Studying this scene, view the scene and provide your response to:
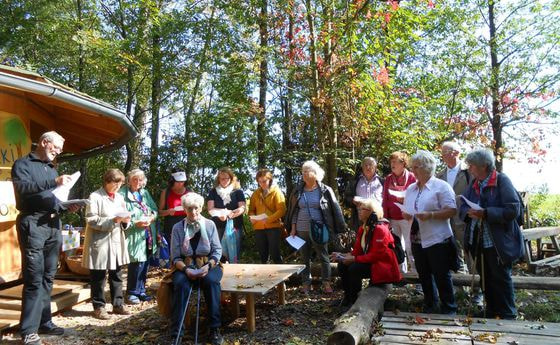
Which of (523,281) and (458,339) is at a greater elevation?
(523,281)

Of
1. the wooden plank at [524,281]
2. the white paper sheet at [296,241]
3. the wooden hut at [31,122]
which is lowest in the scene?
the wooden plank at [524,281]

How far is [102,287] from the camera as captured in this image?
5539 mm

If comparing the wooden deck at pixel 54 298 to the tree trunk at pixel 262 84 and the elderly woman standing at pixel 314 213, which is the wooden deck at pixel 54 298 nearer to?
the elderly woman standing at pixel 314 213

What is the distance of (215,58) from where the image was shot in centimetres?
931

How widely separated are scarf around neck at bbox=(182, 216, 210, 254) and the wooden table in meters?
0.54

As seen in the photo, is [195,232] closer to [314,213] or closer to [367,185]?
[314,213]

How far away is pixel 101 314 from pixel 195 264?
1705 mm

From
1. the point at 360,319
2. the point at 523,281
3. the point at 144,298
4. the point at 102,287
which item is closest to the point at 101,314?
the point at 102,287

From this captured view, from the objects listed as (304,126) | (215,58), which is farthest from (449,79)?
(215,58)

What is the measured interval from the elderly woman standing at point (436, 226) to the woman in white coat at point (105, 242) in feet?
12.0

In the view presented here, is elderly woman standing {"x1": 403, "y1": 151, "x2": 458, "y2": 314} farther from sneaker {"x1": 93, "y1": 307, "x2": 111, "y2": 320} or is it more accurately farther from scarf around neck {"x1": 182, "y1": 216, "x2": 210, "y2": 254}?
sneaker {"x1": 93, "y1": 307, "x2": 111, "y2": 320}

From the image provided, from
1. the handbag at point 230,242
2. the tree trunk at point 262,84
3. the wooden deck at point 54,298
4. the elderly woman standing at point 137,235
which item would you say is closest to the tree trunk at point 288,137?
the tree trunk at point 262,84

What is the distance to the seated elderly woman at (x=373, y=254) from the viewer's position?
4906 millimetres

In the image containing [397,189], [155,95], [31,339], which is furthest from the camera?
[155,95]
